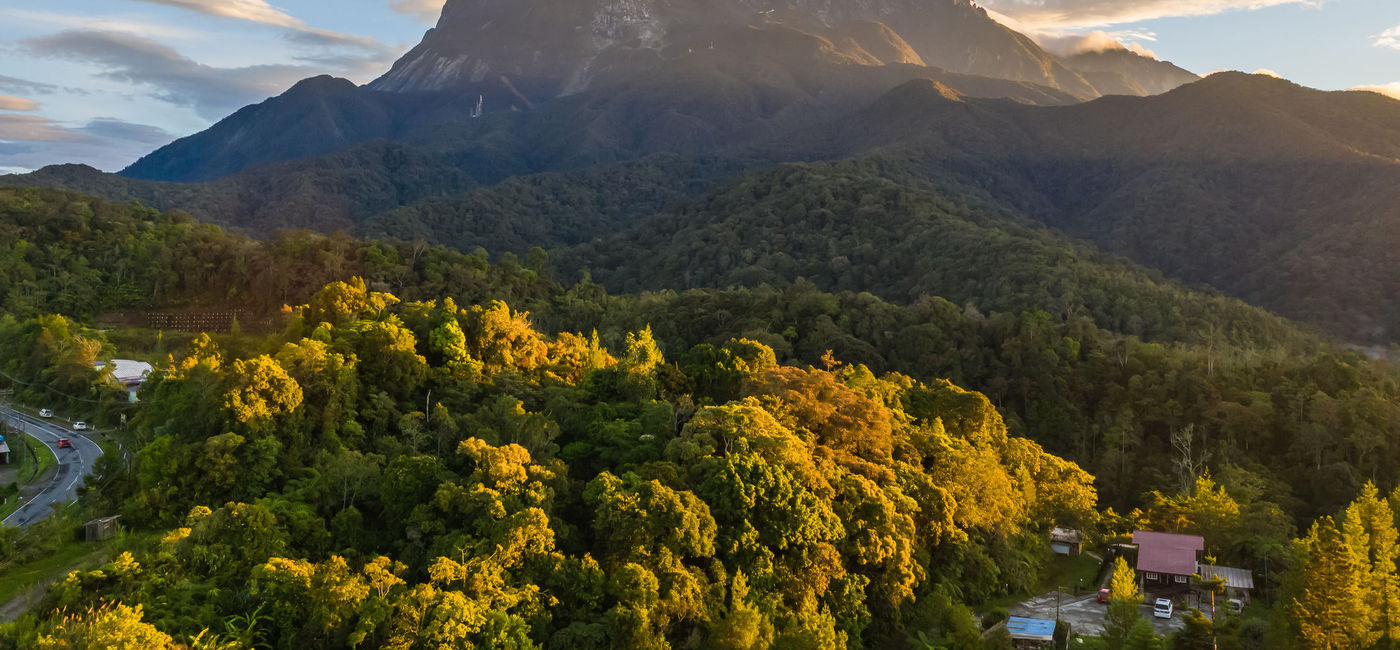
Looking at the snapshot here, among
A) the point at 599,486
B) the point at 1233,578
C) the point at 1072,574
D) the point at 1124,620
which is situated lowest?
the point at 1072,574

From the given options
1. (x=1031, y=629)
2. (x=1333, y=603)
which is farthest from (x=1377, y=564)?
(x=1031, y=629)

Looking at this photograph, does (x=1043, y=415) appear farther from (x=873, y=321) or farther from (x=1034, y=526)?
(x=1034, y=526)

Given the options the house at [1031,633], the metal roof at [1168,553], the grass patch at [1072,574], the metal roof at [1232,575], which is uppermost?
the metal roof at [1168,553]

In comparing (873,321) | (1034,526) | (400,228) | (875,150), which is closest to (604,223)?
(400,228)

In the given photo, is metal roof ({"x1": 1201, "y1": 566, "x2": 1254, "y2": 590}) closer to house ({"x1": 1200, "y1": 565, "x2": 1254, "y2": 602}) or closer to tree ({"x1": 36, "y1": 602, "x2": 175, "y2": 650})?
house ({"x1": 1200, "y1": 565, "x2": 1254, "y2": 602})

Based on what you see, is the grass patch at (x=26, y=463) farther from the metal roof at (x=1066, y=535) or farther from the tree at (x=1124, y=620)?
the metal roof at (x=1066, y=535)

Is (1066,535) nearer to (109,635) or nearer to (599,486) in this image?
(599,486)

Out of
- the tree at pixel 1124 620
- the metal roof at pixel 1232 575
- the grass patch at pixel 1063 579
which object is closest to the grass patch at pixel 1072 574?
the grass patch at pixel 1063 579
